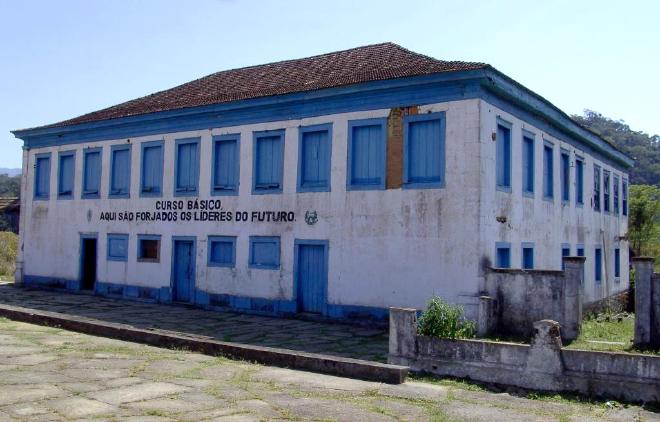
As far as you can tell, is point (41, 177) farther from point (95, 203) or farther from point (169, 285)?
point (169, 285)

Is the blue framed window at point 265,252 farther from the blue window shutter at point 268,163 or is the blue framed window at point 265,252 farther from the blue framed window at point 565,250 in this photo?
the blue framed window at point 565,250

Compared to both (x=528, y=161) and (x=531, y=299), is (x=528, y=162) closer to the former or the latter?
(x=528, y=161)

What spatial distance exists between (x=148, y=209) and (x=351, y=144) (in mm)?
7198

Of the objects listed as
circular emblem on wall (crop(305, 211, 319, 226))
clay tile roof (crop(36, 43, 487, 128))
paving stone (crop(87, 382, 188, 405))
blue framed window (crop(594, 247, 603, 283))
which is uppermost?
clay tile roof (crop(36, 43, 487, 128))

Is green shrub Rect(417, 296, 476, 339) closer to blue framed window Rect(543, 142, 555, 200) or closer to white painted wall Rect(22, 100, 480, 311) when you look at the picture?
white painted wall Rect(22, 100, 480, 311)

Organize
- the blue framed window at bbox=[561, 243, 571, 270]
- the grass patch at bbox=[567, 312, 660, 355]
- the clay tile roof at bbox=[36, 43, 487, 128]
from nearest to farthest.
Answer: the grass patch at bbox=[567, 312, 660, 355]
the clay tile roof at bbox=[36, 43, 487, 128]
the blue framed window at bbox=[561, 243, 571, 270]

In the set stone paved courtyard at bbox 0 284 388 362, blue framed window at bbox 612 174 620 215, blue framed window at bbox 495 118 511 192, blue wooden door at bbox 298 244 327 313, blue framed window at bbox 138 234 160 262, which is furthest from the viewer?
blue framed window at bbox 612 174 620 215

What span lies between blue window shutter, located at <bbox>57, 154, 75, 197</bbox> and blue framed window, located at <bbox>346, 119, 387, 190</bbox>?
10813 millimetres

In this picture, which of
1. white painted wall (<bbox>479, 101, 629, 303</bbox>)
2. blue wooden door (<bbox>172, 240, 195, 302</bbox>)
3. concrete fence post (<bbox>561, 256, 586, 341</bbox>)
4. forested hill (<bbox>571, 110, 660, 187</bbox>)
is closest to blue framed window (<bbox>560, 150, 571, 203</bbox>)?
white painted wall (<bbox>479, 101, 629, 303</bbox>)

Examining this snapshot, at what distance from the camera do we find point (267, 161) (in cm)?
1669

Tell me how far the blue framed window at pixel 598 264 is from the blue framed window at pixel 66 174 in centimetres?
1698

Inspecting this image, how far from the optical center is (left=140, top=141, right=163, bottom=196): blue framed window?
1894 cm

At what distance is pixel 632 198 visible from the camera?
2944cm

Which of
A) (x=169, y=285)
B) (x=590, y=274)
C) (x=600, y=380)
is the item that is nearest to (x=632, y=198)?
(x=590, y=274)
